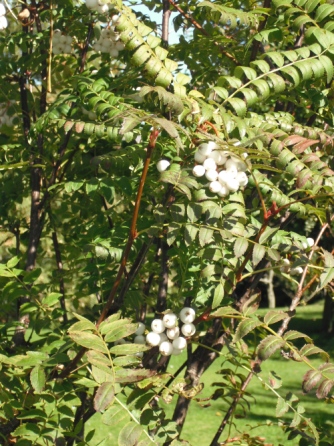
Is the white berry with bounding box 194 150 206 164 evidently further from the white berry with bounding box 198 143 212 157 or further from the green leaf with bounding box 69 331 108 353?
the green leaf with bounding box 69 331 108 353

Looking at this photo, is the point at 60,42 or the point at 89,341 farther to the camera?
the point at 60,42

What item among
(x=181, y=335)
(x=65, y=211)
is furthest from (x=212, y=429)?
(x=181, y=335)

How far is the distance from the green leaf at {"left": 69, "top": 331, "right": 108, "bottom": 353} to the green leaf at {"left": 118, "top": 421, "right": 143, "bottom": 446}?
0.59ft

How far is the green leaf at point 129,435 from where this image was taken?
4.50ft

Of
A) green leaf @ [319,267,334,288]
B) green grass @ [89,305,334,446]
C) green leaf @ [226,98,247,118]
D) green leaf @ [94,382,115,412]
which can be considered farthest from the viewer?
green grass @ [89,305,334,446]

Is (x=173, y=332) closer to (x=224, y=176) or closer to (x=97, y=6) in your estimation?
(x=224, y=176)

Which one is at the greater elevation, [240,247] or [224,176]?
[224,176]

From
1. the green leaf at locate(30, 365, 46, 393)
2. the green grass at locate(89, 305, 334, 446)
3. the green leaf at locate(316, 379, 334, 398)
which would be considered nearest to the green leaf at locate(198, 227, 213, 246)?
the green leaf at locate(316, 379, 334, 398)

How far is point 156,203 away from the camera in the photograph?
192 centimetres

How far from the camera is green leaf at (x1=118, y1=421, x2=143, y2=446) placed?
1.37 meters

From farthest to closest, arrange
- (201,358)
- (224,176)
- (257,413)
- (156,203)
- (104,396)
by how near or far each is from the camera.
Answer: (257,413) < (201,358) < (156,203) < (224,176) < (104,396)

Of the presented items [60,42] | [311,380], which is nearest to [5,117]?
[60,42]

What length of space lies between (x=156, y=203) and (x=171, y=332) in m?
0.46

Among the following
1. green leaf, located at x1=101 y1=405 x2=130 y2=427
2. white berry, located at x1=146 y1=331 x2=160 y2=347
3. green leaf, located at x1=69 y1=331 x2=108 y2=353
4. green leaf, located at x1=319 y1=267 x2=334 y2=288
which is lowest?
green leaf, located at x1=101 y1=405 x2=130 y2=427
